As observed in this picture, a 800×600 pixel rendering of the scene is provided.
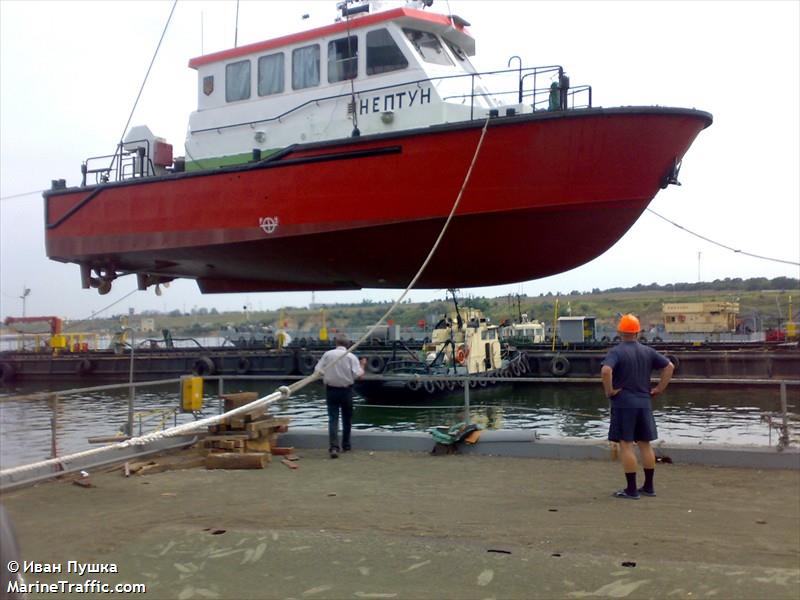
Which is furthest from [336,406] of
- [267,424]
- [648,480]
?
[648,480]

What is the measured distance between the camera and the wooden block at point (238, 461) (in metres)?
7.14

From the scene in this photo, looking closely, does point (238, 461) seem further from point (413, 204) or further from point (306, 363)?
point (306, 363)

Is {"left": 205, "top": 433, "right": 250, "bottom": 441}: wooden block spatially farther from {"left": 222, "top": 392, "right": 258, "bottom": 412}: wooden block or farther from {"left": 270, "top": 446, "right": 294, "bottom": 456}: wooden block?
{"left": 270, "top": 446, "right": 294, "bottom": 456}: wooden block

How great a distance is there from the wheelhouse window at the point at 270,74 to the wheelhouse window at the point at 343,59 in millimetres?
990

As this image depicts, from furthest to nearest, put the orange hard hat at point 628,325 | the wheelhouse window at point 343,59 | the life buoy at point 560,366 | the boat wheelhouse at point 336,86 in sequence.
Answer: the life buoy at point 560,366 < the wheelhouse window at point 343,59 < the boat wheelhouse at point 336,86 < the orange hard hat at point 628,325

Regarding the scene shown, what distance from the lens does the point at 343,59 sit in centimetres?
1159

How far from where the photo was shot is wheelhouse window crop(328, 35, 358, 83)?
11.5m

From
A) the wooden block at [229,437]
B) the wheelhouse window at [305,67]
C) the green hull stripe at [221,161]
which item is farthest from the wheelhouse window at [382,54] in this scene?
the wooden block at [229,437]

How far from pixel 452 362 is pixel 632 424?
797 inches

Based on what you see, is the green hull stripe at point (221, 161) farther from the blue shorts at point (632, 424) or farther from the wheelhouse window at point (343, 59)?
the blue shorts at point (632, 424)

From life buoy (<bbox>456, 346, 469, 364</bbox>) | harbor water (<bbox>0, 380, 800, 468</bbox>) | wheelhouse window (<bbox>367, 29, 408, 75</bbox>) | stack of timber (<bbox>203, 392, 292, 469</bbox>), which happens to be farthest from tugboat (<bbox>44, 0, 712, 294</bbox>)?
life buoy (<bbox>456, 346, 469, 364</bbox>)

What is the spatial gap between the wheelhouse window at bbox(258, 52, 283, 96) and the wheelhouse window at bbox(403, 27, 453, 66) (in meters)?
2.22

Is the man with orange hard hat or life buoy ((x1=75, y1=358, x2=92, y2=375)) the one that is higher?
the man with orange hard hat

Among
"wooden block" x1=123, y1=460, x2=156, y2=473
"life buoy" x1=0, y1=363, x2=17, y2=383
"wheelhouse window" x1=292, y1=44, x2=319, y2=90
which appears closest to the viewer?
"wooden block" x1=123, y1=460, x2=156, y2=473
